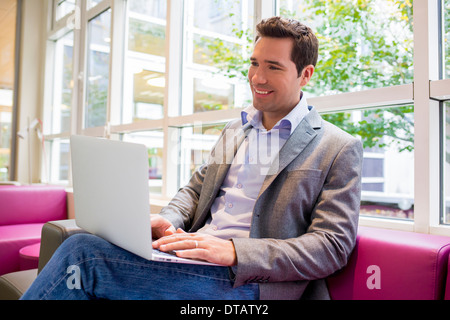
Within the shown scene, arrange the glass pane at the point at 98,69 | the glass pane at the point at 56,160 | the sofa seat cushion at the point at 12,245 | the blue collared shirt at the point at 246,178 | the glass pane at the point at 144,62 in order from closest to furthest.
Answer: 1. the blue collared shirt at the point at 246,178
2. the sofa seat cushion at the point at 12,245
3. the glass pane at the point at 144,62
4. the glass pane at the point at 98,69
5. the glass pane at the point at 56,160

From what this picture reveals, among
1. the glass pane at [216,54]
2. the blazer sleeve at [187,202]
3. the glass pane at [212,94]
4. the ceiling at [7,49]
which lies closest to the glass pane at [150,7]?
the glass pane at [216,54]

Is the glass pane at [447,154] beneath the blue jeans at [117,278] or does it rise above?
above

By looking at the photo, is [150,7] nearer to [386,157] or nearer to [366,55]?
[366,55]

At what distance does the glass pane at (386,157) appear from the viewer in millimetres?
1779

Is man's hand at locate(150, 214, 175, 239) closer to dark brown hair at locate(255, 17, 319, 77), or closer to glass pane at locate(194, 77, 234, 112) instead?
dark brown hair at locate(255, 17, 319, 77)

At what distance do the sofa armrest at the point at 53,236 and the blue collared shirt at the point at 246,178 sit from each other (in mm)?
655

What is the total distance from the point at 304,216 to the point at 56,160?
4.73 m

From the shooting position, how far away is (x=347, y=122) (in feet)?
6.64

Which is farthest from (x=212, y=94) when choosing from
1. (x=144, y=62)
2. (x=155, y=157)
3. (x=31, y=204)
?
(x=31, y=204)

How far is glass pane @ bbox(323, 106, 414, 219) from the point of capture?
1779 mm

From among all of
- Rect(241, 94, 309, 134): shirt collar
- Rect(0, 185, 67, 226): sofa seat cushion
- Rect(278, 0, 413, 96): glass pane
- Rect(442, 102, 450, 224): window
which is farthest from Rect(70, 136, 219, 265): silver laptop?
Rect(0, 185, 67, 226): sofa seat cushion

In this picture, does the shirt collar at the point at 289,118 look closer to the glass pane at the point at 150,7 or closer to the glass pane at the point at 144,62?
the glass pane at the point at 144,62

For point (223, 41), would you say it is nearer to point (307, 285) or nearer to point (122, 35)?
point (122, 35)

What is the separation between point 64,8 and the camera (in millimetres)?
5207
